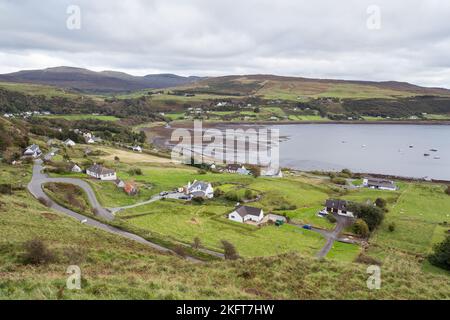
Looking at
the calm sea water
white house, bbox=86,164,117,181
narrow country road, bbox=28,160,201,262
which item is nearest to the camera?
narrow country road, bbox=28,160,201,262

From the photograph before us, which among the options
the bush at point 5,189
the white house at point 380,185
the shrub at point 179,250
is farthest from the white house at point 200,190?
the white house at point 380,185

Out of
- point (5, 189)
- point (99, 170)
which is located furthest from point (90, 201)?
point (99, 170)

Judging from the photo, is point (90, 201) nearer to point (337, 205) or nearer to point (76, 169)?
point (76, 169)

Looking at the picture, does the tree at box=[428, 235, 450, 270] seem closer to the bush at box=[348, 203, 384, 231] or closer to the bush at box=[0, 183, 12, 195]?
the bush at box=[348, 203, 384, 231]

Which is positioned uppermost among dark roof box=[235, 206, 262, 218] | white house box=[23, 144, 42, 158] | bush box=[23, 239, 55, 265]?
white house box=[23, 144, 42, 158]

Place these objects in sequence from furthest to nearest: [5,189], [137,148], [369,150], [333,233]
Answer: [369,150]
[137,148]
[333,233]
[5,189]

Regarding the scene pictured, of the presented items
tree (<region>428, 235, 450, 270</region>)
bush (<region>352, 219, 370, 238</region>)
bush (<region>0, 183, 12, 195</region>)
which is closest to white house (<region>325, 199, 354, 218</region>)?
bush (<region>352, 219, 370, 238</region>)
